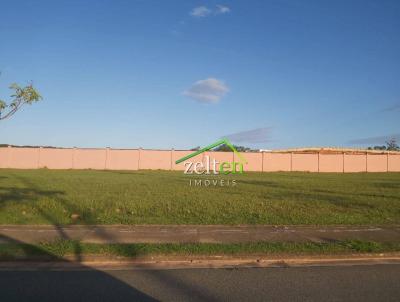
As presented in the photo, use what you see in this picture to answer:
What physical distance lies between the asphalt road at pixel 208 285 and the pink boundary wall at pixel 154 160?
40.4m

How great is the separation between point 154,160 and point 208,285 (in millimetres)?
41368

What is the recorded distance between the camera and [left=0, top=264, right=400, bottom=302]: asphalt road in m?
5.24

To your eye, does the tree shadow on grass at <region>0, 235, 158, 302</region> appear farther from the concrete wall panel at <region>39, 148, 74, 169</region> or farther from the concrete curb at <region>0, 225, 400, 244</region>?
the concrete wall panel at <region>39, 148, 74, 169</region>

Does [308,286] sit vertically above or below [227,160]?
below

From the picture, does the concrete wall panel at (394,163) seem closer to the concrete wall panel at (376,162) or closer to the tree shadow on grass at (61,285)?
the concrete wall panel at (376,162)

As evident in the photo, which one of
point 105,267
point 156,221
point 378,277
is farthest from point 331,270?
point 156,221

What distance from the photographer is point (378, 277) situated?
6207 mm

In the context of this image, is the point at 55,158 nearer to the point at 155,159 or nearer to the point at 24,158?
the point at 24,158

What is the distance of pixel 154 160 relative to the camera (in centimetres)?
4675

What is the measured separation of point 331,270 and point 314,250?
40.6 inches

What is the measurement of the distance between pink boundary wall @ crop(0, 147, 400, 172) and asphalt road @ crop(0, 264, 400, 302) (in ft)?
132

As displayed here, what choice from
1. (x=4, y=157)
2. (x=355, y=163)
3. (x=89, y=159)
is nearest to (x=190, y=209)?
(x=89, y=159)

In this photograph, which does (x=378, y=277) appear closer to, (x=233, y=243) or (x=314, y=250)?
(x=314, y=250)

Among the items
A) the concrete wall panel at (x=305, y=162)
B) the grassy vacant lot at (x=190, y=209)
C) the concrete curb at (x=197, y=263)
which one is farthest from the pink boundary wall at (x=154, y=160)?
the concrete curb at (x=197, y=263)
